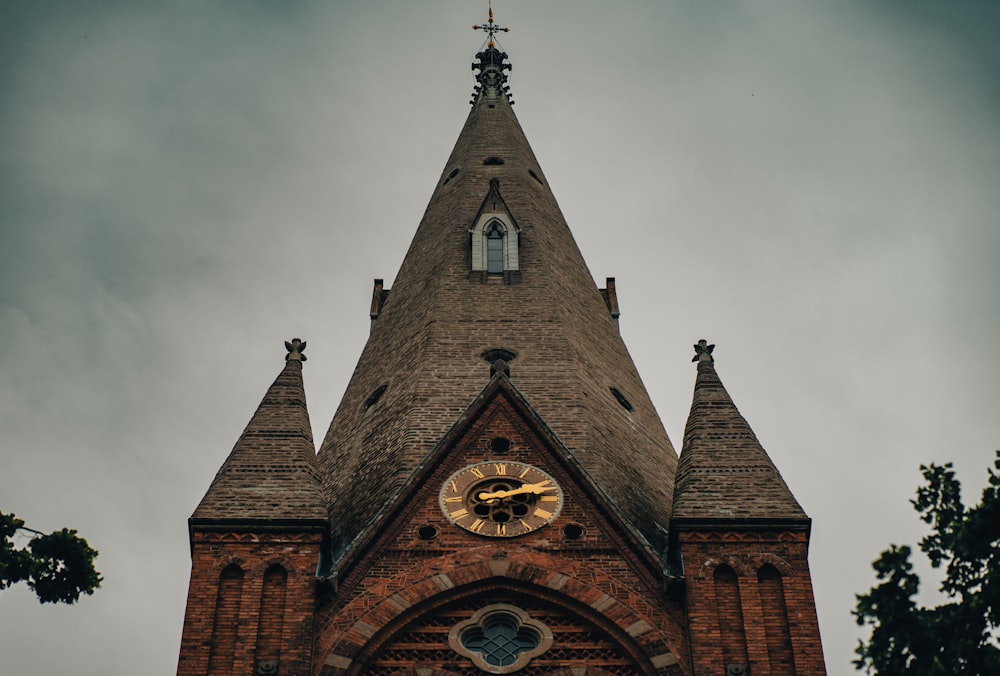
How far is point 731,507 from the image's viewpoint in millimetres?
30250

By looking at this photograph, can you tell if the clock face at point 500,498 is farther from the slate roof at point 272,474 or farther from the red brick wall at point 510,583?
the slate roof at point 272,474

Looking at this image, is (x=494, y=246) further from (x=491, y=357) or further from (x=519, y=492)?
(x=519, y=492)

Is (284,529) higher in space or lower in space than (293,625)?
higher

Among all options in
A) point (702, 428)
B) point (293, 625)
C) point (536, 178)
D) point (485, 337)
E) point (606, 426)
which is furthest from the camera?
point (536, 178)

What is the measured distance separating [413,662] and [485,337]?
36.8 ft

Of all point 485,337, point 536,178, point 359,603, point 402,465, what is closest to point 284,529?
point 359,603

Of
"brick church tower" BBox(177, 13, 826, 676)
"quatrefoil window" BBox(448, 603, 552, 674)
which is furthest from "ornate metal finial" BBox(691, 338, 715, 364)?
"quatrefoil window" BBox(448, 603, 552, 674)

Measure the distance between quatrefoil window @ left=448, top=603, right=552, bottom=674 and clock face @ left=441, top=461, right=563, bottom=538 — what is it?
1.43 metres

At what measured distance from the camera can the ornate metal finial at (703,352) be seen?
35906mm

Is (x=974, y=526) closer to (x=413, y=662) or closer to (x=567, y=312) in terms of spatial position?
(x=413, y=662)

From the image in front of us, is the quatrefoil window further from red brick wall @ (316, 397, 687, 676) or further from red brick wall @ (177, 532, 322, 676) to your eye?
red brick wall @ (177, 532, 322, 676)

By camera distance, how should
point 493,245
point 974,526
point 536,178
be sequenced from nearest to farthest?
1. point 974,526
2. point 493,245
3. point 536,178

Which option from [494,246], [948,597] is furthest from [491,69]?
[948,597]

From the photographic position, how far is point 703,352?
36156mm
